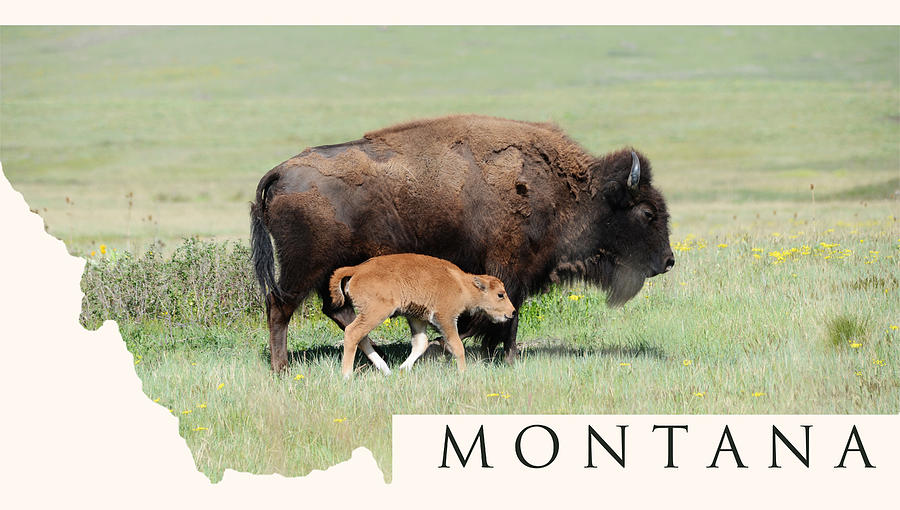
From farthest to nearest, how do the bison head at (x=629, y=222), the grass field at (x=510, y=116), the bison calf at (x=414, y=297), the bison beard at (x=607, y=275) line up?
1. the bison beard at (x=607, y=275)
2. the bison head at (x=629, y=222)
3. the bison calf at (x=414, y=297)
4. the grass field at (x=510, y=116)

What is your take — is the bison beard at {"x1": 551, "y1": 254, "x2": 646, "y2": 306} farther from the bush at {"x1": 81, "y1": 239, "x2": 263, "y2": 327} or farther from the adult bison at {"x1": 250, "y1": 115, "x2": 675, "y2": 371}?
the bush at {"x1": 81, "y1": 239, "x2": 263, "y2": 327}

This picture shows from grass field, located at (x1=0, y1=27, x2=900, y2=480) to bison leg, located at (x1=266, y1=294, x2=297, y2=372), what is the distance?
27 centimetres

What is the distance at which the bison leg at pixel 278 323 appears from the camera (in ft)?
28.7

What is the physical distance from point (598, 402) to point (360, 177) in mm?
3081

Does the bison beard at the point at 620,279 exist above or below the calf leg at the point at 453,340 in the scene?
above

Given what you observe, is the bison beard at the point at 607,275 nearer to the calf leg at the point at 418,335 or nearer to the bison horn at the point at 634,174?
the bison horn at the point at 634,174

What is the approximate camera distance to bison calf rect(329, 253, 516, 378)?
8.20m

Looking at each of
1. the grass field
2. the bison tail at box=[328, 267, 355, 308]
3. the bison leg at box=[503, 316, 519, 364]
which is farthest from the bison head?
the bison tail at box=[328, 267, 355, 308]

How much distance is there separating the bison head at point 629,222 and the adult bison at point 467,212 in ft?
0.04

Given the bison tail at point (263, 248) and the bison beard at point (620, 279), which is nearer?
the bison tail at point (263, 248)

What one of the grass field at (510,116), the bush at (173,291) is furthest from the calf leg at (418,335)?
the bush at (173,291)

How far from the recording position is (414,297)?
27.3ft

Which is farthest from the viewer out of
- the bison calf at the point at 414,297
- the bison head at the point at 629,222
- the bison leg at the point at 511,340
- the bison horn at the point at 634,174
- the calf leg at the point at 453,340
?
the bison head at the point at 629,222

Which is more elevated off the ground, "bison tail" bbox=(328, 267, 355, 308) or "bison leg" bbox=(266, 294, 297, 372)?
"bison tail" bbox=(328, 267, 355, 308)
